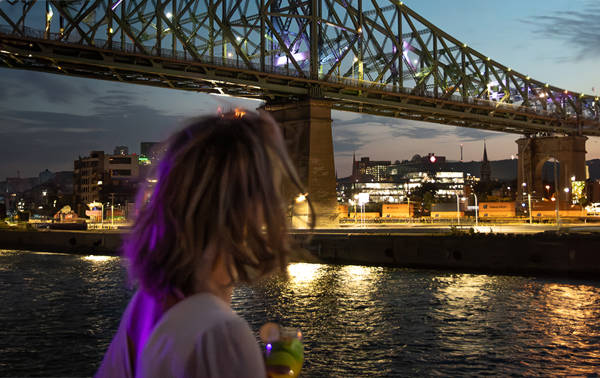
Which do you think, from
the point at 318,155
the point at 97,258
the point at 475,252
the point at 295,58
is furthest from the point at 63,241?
the point at 475,252

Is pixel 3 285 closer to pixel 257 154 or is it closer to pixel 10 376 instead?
pixel 10 376

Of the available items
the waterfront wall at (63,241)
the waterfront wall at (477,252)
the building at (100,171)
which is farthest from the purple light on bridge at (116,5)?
the building at (100,171)

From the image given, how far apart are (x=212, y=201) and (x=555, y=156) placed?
111m

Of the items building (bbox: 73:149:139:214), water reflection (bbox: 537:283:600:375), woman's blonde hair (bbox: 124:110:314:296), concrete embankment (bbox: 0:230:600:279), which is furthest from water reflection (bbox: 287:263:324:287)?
building (bbox: 73:149:139:214)

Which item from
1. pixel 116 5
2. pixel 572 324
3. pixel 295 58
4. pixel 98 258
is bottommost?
pixel 572 324

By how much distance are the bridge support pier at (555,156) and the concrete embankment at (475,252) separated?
71581mm

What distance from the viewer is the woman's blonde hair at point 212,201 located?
2023 mm

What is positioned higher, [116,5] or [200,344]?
[116,5]

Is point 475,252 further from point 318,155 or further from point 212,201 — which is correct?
point 212,201

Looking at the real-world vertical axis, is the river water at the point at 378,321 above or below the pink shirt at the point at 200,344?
below

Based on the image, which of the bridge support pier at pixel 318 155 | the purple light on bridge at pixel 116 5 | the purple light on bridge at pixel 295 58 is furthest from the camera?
the purple light on bridge at pixel 295 58

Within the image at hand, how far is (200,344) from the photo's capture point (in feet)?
5.98

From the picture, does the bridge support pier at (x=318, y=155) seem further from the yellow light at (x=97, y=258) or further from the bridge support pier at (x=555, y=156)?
the bridge support pier at (x=555, y=156)

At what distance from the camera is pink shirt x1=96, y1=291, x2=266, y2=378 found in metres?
1.78
